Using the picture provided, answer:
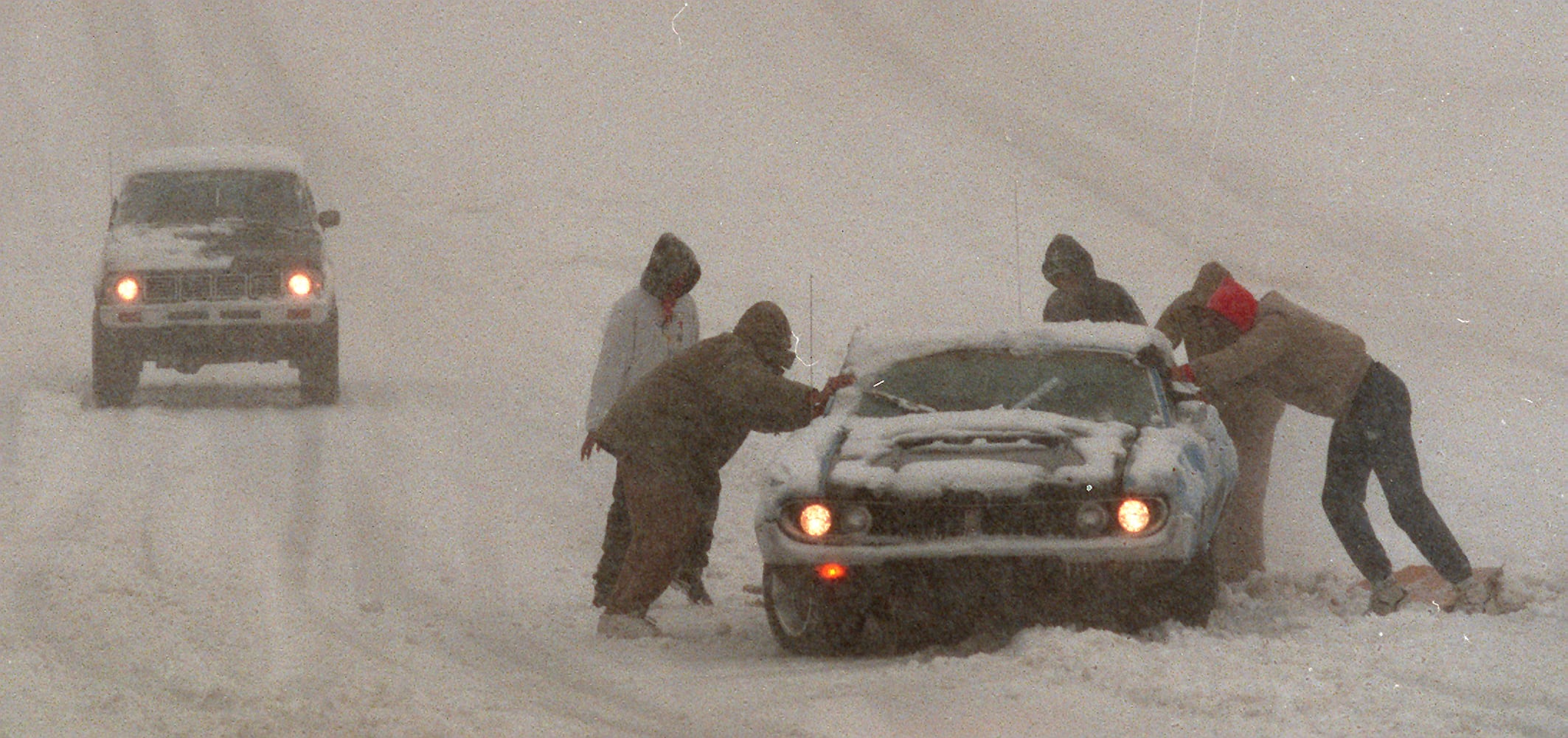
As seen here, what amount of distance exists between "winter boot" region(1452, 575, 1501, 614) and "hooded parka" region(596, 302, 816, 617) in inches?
95.1

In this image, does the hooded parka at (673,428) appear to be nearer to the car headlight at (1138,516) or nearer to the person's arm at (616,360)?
the person's arm at (616,360)

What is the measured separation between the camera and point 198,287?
1571 centimetres

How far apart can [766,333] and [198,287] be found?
756cm

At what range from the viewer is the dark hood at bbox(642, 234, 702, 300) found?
9672mm

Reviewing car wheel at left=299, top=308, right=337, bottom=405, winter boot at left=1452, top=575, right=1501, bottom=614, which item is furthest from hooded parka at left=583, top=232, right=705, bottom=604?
car wheel at left=299, top=308, right=337, bottom=405

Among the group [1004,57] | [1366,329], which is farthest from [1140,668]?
[1004,57]

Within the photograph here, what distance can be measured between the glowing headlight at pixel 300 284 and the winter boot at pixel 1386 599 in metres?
8.61

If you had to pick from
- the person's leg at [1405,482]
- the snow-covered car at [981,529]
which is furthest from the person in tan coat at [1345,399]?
the snow-covered car at [981,529]

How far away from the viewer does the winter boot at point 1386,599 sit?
8.87 m

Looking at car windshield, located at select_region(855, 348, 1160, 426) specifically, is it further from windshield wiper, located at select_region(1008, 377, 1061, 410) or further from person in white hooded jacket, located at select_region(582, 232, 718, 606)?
person in white hooded jacket, located at select_region(582, 232, 718, 606)

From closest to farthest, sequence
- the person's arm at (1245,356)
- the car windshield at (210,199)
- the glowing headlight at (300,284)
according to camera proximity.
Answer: the person's arm at (1245,356), the glowing headlight at (300,284), the car windshield at (210,199)

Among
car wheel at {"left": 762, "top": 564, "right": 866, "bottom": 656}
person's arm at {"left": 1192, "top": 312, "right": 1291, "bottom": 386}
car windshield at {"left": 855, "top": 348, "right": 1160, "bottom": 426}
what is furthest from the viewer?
person's arm at {"left": 1192, "top": 312, "right": 1291, "bottom": 386}

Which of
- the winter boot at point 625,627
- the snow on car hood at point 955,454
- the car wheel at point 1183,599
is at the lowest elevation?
the winter boot at point 625,627

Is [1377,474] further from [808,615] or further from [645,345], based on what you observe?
[645,345]
